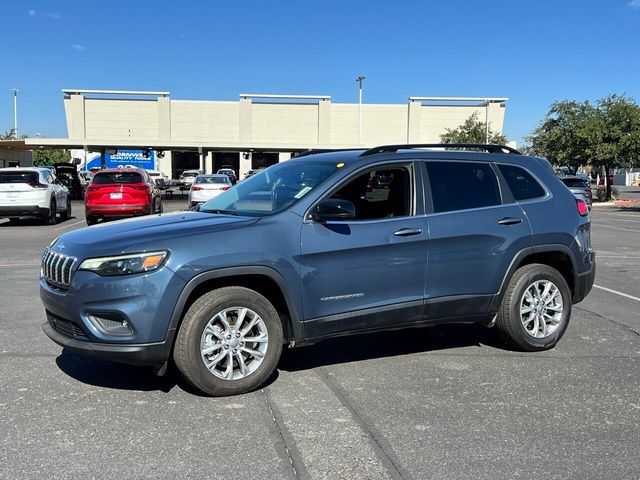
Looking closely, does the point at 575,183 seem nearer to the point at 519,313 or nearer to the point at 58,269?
the point at 519,313

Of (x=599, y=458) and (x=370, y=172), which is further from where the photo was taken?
(x=370, y=172)

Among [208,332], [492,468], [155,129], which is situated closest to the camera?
[492,468]

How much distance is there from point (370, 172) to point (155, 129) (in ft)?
174

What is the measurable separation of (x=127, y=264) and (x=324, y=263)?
139 cm

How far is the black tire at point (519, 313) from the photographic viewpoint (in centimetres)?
558

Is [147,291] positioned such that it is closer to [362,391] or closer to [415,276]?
[362,391]

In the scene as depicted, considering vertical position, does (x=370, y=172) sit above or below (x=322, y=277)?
above

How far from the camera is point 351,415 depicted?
4.24 meters

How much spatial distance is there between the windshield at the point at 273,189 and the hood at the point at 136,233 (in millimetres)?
332

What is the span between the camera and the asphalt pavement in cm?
353

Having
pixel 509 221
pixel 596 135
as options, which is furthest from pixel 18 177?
pixel 596 135

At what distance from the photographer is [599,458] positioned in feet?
12.0

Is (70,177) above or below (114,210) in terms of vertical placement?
above

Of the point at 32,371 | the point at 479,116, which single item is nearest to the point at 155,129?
the point at 479,116
